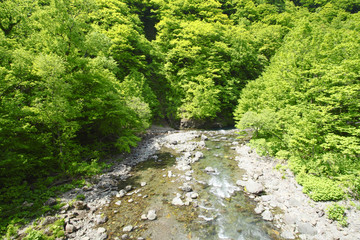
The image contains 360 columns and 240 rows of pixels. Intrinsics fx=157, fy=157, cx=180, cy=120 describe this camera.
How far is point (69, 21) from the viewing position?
1104 cm

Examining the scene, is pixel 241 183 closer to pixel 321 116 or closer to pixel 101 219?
pixel 321 116

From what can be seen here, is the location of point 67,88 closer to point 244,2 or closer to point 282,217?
point 282,217

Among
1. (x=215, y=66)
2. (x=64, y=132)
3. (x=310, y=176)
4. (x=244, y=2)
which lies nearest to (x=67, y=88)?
(x=64, y=132)

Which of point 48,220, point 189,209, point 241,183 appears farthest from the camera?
point 241,183

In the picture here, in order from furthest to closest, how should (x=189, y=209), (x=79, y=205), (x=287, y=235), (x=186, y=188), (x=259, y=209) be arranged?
(x=186, y=188), (x=189, y=209), (x=259, y=209), (x=79, y=205), (x=287, y=235)

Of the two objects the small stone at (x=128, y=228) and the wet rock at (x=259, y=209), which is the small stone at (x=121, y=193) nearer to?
the small stone at (x=128, y=228)

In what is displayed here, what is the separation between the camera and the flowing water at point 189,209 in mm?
7055

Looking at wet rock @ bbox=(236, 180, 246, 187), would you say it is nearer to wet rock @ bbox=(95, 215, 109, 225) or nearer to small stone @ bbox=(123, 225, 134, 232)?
small stone @ bbox=(123, 225, 134, 232)

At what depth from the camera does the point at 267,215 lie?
25.7ft

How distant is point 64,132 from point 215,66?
84.4 feet

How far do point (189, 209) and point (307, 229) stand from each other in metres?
5.30

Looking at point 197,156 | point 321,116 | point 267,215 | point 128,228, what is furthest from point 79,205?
point 321,116

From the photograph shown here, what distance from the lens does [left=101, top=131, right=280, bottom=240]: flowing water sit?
7055 mm

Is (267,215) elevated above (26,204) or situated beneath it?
situated beneath
